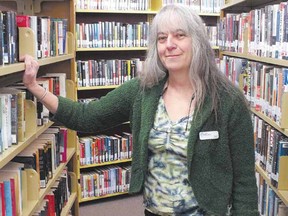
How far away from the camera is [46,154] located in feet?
6.78

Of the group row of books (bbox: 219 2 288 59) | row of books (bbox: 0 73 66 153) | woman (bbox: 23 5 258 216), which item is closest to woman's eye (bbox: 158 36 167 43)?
woman (bbox: 23 5 258 216)

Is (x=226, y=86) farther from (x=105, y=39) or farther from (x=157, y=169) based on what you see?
(x=105, y=39)

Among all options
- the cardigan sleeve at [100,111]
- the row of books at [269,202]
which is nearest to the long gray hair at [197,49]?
the cardigan sleeve at [100,111]

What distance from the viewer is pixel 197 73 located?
153 cm

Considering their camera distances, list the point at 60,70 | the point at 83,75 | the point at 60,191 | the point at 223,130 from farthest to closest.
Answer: the point at 83,75 < the point at 60,70 < the point at 60,191 < the point at 223,130

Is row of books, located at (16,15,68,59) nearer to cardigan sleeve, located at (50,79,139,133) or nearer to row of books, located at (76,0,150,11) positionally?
cardigan sleeve, located at (50,79,139,133)

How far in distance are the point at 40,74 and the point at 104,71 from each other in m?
1.27

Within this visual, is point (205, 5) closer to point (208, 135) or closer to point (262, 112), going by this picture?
point (262, 112)

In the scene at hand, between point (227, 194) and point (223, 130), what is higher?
point (223, 130)

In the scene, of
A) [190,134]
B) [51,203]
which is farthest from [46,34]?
[190,134]

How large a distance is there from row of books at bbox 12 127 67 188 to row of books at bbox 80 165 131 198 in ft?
4.61

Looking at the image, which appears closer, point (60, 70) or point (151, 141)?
point (151, 141)

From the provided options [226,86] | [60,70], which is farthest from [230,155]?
[60,70]

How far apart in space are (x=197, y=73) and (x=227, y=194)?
18.6 inches
